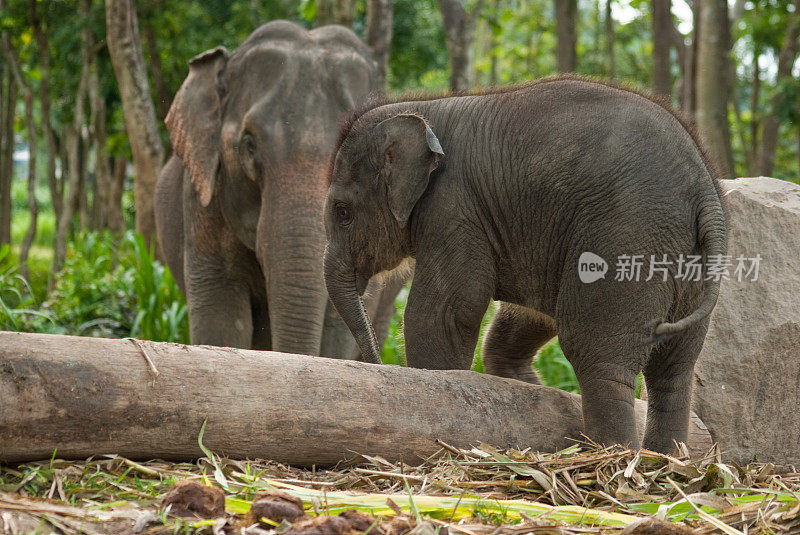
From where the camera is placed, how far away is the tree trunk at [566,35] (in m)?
10.7

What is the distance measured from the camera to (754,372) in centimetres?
448

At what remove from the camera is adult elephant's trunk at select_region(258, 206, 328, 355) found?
505 centimetres

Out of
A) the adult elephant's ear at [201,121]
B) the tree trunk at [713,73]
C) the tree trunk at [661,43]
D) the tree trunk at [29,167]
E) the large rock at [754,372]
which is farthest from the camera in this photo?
the tree trunk at [29,167]

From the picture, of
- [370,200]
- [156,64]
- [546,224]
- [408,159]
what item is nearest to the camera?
[546,224]

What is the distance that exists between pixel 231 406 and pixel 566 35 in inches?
345

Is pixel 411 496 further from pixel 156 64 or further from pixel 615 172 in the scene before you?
pixel 156 64

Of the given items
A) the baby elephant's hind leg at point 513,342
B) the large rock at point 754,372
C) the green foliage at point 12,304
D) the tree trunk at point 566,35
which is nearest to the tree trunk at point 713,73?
the tree trunk at point 566,35

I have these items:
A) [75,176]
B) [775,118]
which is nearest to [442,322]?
[75,176]

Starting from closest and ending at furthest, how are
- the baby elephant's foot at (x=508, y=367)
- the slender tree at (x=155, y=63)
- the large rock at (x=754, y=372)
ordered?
1. the large rock at (x=754, y=372)
2. the baby elephant's foot at (x=508, y=367)
3. the slender tree at (x=155, y=63)

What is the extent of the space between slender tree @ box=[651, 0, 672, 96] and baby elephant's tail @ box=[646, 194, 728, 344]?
20.4 feet

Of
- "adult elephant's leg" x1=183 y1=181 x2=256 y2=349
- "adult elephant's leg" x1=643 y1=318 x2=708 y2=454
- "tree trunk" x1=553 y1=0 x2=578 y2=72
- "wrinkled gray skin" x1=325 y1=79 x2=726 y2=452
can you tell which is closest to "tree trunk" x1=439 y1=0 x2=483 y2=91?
"tree trunk" x1=553 y1=0 x2=578 y2=72

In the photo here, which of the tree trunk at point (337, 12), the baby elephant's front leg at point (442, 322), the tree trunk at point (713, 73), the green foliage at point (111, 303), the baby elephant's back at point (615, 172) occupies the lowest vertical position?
the green foliage at point (111, 303)

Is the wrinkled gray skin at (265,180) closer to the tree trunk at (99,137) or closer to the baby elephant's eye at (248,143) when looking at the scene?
the baby elephant's eye at (248,143)

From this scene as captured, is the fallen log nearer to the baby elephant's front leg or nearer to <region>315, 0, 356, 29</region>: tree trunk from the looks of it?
the baby elephant's front leg
